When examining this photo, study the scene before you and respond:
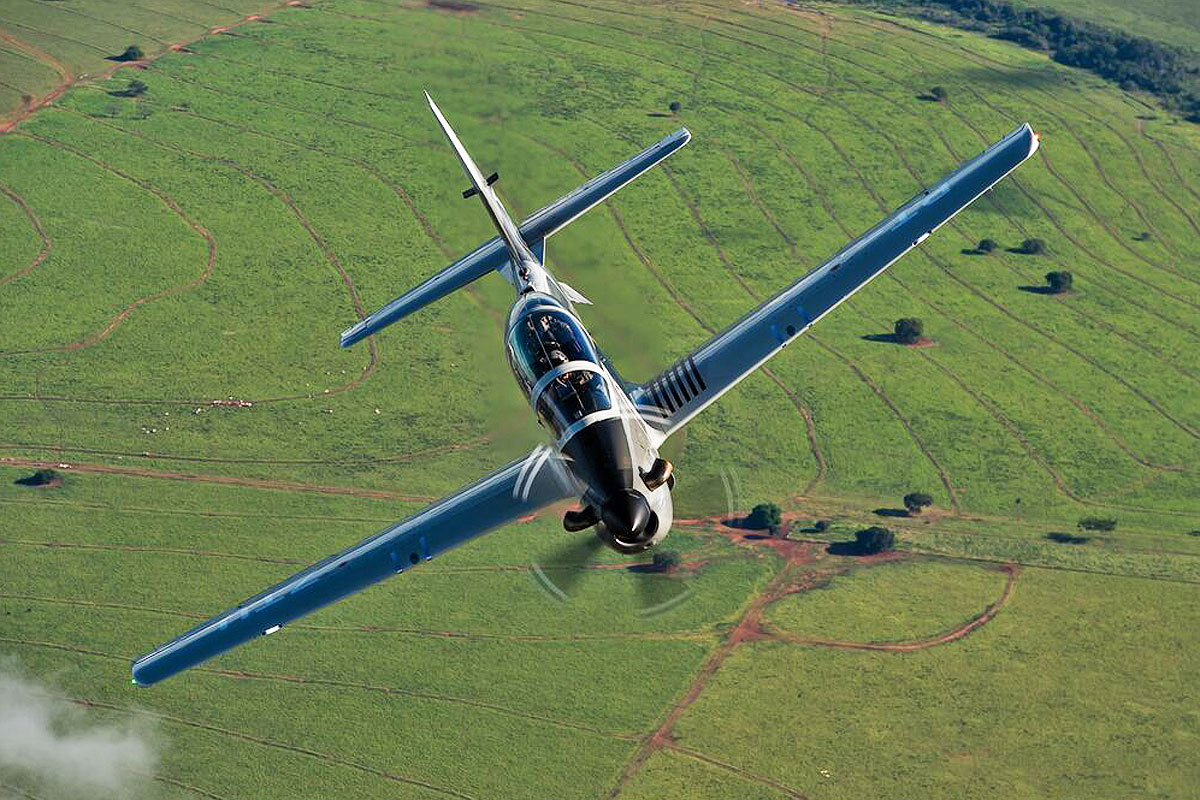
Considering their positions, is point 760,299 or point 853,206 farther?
point 853,206

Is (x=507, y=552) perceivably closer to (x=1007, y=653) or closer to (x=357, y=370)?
(x=357, y=370)

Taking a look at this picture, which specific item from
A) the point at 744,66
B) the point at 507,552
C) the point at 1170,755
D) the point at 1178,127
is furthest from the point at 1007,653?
the point at 1178,127

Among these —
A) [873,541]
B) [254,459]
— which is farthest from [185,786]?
[873,541]

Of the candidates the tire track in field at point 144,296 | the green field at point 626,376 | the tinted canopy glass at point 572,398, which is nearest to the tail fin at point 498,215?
the green field at point 626,376

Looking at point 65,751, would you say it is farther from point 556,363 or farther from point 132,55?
point 132,55

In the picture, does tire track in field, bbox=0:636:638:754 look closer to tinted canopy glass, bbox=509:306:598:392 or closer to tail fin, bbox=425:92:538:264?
tail fin, bbox=425:92:538:264

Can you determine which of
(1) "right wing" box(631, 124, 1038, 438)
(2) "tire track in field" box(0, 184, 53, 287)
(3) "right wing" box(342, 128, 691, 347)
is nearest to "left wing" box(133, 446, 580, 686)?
(1) "right wing" box(631, 124, 1038, 438)
